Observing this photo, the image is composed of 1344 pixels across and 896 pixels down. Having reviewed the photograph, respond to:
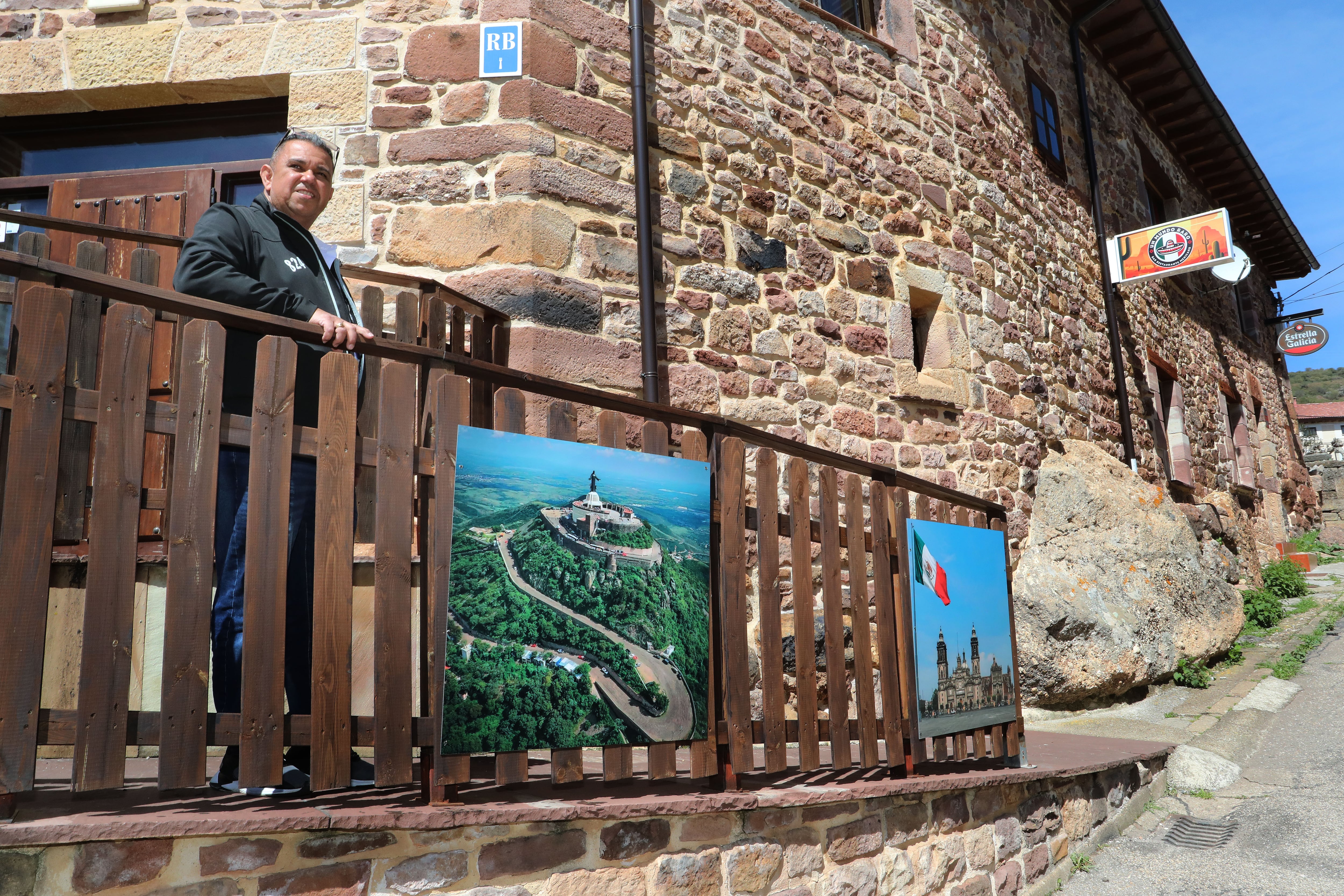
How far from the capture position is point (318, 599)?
6.50 ft

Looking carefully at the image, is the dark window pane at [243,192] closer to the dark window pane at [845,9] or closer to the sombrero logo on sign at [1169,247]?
the dark window pane at [845,9]

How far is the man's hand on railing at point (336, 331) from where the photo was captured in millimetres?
2113

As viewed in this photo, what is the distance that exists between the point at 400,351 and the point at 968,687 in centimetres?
235

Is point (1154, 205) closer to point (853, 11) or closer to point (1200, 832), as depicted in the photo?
point (853, 11)

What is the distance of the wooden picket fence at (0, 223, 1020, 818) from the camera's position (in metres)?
1.73

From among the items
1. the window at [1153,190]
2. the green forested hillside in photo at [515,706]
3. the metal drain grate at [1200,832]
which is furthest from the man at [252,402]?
the window at [1153,190]

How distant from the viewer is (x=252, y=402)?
2072mm

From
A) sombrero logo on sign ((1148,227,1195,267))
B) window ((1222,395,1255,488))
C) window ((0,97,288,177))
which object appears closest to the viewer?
window ((0,97,288,177))

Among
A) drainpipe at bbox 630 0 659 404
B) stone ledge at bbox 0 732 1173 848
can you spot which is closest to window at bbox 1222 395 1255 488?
drainpipe at bbox 630 0 659 404

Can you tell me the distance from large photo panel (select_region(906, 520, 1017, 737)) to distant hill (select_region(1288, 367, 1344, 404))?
50.1m

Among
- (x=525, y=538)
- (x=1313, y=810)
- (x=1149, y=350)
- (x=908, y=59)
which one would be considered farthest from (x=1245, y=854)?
(x=1149, y=350)

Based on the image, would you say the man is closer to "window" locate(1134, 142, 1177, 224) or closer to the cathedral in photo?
the cathedral in photo

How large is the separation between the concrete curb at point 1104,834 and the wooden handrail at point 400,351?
1725 millimetres

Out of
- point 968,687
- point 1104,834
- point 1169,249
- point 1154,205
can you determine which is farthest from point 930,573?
point 1154,205
